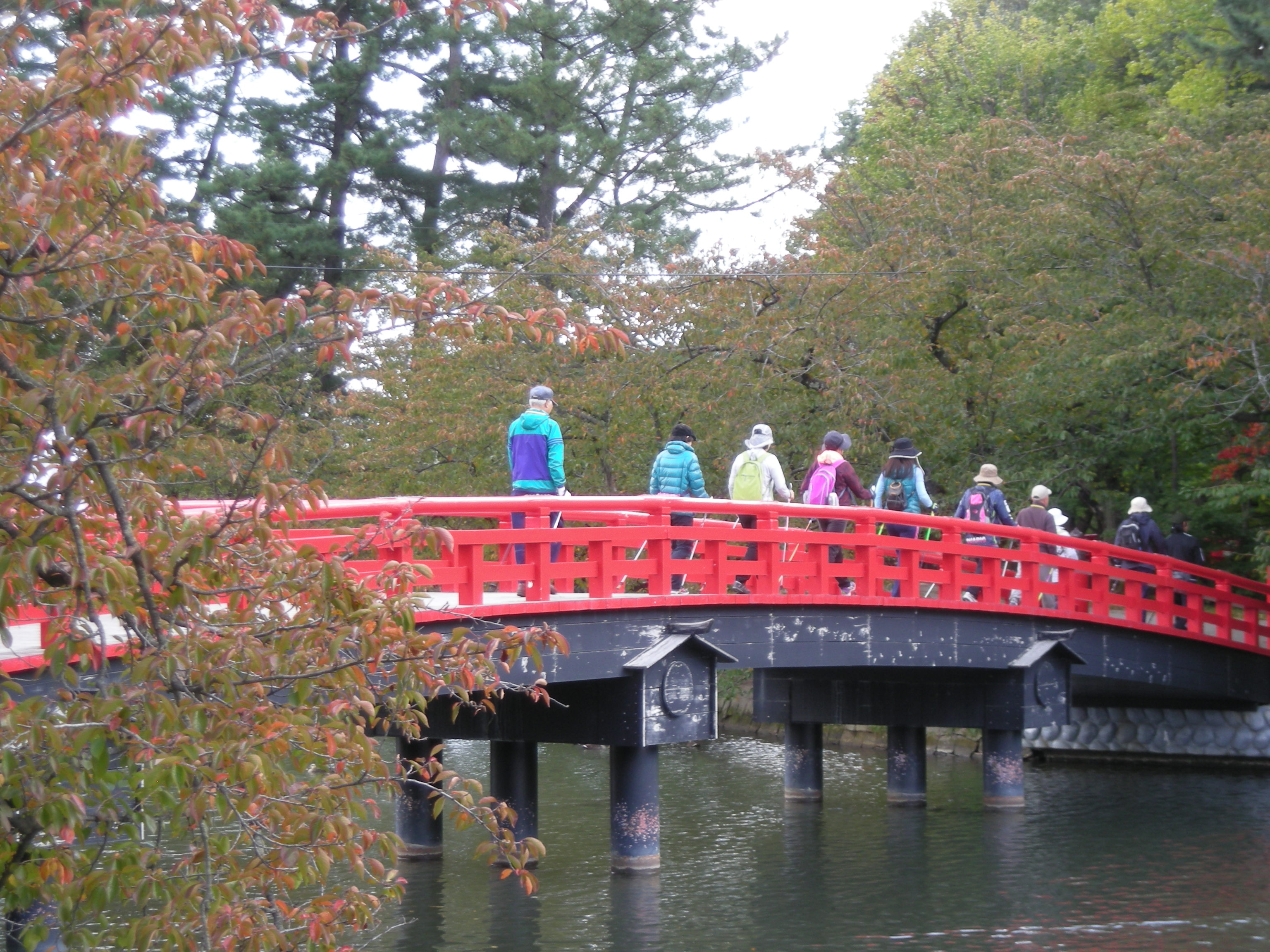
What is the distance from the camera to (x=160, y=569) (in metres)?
3.96

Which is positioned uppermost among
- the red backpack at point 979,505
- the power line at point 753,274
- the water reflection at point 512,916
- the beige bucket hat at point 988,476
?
the power line at point 753,274

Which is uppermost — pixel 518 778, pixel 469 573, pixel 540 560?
pixel 540 560

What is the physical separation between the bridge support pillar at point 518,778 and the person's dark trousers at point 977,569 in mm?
4689

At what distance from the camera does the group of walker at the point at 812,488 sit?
1089 cm

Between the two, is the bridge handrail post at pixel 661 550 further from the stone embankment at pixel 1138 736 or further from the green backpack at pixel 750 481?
the stone embankment at pixel 1138 736

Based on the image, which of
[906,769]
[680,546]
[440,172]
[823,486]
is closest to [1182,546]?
[906,769]

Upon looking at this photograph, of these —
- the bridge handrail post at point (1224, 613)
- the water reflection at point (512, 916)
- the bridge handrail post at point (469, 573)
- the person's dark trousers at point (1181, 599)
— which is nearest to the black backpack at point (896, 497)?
the person's dark trousers at point (1181, 599)

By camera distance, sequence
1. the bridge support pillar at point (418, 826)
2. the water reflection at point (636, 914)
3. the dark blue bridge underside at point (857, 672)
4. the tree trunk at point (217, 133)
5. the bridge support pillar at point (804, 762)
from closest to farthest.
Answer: the water reflection at point (636, 914) → the dark blue bridge underside at point (857, 672) → the bridge support pillar at point (418, 826) → the bridge support pillar at point (804, 762) → the tree trunk at point (217, 133)

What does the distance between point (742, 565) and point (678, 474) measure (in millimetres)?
968

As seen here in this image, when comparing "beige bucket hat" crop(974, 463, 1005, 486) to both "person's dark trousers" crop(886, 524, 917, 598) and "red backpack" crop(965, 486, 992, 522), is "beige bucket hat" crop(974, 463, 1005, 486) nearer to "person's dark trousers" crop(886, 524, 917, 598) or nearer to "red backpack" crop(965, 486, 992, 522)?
"red backpack" crop(965, 486, 992, 522)

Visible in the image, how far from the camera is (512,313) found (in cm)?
432

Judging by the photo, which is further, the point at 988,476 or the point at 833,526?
the point at 988,476

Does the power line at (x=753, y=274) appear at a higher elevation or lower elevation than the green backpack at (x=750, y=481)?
higher

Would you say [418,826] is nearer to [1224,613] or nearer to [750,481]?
[750,481]
